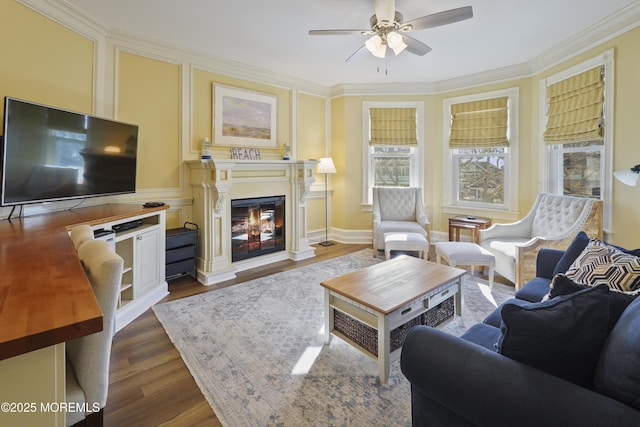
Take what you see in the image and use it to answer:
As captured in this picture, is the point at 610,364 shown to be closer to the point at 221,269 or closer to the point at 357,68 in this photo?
the point at 221,269

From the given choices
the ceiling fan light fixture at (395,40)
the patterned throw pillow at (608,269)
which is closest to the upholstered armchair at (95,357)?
the patterned throw pillow at (608,269)

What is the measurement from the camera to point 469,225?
4359mm

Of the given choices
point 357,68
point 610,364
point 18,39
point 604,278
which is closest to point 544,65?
point 357,68

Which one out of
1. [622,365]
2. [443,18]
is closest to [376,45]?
[443,18]

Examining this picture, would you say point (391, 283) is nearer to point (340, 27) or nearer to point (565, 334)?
point (565, 334)

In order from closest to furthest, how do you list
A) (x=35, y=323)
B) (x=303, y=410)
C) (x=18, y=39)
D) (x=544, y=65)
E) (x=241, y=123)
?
(x=35, y=323)
(x=303, y=410)
(x=18, y=39)
(x=544, y=65)
(x=241, y=123)

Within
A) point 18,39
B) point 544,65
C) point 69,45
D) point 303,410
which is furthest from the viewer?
point 544,65

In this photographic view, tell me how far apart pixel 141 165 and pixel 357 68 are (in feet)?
10.4

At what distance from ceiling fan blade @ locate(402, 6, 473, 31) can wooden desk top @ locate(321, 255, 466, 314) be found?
196 cm

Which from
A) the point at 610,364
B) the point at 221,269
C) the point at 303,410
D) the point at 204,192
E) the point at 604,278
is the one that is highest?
the point at 204,192

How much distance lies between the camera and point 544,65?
3.95 metres

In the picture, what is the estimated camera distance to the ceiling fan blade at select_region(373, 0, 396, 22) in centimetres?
250

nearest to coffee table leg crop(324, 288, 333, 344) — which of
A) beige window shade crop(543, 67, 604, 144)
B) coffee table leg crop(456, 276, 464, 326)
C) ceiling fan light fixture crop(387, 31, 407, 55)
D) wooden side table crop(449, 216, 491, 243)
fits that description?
coffee table leg crop(456, 276, 464, 326)

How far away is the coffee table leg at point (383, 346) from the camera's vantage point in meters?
1.79
